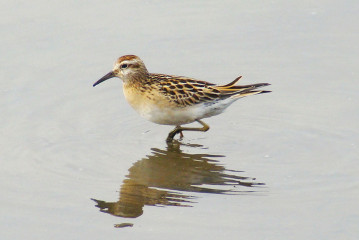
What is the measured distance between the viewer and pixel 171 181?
12.4 meters

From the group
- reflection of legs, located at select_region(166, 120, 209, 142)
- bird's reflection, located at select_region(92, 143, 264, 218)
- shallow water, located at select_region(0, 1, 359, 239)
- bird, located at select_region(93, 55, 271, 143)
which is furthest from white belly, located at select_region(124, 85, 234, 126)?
bird's reflection, located at select_region(92, 143, 264, 218)

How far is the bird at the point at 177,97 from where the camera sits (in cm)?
1377

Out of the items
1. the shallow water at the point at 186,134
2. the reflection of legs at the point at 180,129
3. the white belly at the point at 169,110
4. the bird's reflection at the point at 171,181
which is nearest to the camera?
the shallow water at the point at 186,134

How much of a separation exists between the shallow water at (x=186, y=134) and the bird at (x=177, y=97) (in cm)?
42

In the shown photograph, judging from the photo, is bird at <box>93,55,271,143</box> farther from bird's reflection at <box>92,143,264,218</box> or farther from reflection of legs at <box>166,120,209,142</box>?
bird's reflection at <box>92,143,264,218</box>

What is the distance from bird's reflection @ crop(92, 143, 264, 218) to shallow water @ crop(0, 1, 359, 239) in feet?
0.09

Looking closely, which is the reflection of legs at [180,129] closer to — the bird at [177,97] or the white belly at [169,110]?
the bird at [177,97]

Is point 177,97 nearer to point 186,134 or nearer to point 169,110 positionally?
point 169,110

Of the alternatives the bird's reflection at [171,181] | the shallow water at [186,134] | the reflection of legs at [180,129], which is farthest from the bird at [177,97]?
the bird's reflection at [171,181]

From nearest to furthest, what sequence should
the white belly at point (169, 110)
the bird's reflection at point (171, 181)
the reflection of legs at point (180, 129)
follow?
the bird's reflection at point (171, 181), the white belly at point (169, 110), the reflection of legs at point (180, 129)

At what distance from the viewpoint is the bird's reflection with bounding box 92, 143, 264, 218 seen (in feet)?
38.0

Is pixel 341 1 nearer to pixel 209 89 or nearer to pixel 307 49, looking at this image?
pixel 307 49

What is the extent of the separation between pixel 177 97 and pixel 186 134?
3.31 feet

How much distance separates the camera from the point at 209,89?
13.9 m
